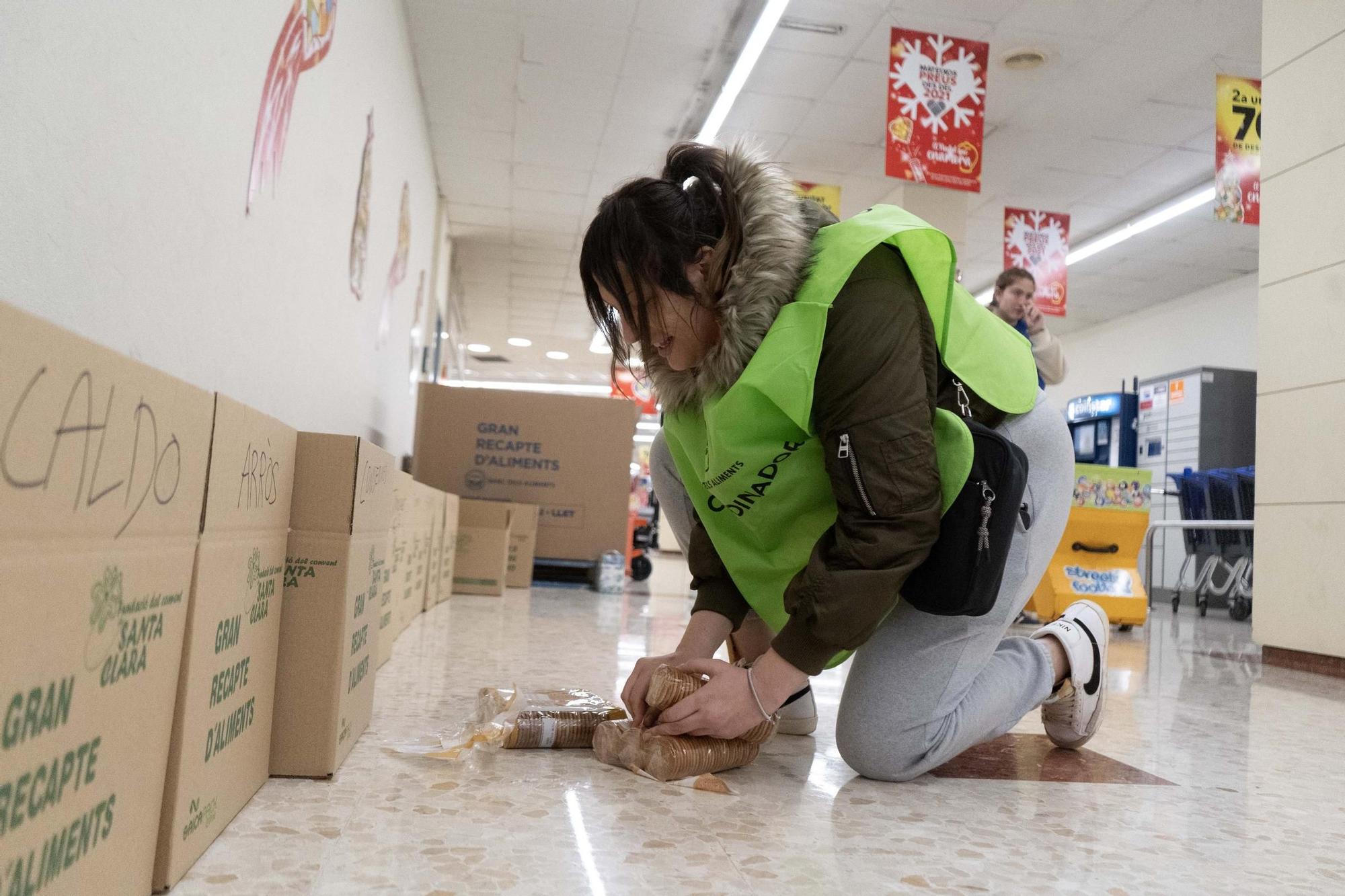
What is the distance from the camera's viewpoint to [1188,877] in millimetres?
971

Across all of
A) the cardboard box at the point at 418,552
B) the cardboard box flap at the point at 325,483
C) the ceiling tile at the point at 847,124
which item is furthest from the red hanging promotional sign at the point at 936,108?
the cardboard box flap at the point at 325,483

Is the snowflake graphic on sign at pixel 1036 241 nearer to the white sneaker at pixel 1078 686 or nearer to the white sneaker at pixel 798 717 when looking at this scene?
the white sneaker at pixel 1078 686

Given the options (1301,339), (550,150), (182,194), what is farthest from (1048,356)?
(550,150)

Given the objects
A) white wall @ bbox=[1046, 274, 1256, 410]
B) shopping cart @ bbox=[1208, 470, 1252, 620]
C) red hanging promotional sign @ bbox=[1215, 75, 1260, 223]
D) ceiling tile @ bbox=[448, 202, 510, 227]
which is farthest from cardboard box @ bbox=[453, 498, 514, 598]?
white wall @ bbox=[1046, 274, 1256, 410]

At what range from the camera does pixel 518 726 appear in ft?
4.49

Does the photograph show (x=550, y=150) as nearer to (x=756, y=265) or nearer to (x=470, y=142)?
(x=470, y=142)

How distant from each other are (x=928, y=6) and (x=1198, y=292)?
637 cm

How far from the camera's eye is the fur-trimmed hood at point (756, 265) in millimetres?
1198

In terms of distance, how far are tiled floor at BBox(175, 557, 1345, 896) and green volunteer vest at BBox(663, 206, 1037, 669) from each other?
0.24m

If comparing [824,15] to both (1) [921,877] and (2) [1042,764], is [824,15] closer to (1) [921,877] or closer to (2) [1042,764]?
(2) [1042,764]

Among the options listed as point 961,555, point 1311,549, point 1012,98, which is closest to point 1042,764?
point 961,555

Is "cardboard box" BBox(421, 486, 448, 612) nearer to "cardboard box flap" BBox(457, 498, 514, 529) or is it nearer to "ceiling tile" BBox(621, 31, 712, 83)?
"cardboard box flap" BBox(457, 498, 514, 529)

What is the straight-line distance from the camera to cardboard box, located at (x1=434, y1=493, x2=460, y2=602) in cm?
367

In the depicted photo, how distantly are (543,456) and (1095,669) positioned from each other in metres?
3.92
